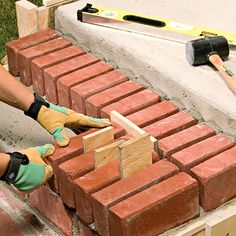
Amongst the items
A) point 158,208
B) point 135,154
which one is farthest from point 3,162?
point 158,208

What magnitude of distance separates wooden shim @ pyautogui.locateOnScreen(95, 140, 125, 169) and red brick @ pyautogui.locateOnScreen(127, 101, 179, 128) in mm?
263

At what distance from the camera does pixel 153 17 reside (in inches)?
173

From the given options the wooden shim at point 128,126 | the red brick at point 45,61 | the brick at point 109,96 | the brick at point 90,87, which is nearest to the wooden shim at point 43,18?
the red brick at point 45,61

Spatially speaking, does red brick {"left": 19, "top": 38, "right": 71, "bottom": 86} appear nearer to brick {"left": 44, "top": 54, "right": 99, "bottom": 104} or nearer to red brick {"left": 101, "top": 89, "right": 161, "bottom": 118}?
brick {"left": 44, "top": 54, "right": 99, "bottom": 104}

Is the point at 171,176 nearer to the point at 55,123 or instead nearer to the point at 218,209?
the point at 218,209

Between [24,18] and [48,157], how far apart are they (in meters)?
1.32

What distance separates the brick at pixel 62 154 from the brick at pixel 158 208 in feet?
1.45

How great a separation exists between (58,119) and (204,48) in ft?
2.89

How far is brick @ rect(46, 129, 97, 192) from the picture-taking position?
359cm

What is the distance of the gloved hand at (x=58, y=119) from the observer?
3.77 meters

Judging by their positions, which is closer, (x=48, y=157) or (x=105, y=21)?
(x=48, y=157)

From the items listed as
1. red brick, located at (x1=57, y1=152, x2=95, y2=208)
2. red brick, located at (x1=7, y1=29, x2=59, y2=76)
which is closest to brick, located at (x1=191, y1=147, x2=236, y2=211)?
red brick, located at (x1=57, y1=152, x2=95, y2=208)

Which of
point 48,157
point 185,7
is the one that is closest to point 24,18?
point 185,7

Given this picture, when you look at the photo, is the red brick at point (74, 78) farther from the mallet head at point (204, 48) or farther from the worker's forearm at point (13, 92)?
the mallet head at point (204, 48)
